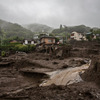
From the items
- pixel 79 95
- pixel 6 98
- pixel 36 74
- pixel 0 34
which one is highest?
pixel 0 34

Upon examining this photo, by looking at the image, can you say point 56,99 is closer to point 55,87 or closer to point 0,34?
point 55,87

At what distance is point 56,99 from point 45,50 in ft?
102

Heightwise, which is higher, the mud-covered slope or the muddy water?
the mud-covered slope

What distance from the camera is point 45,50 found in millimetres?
36812

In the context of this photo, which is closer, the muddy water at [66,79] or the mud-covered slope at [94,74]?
the mud-covered slope at [94,74]

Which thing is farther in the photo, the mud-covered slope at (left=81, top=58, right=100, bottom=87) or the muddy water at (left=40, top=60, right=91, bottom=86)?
the muddy water at (left=40, top=60, right=91, bottom=86)

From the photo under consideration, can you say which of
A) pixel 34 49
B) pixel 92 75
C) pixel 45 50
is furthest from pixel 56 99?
pixel 34 49

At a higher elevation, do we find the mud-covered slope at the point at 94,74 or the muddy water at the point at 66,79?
the mud-covered slope at the point at 94,74

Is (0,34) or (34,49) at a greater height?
(0,34)

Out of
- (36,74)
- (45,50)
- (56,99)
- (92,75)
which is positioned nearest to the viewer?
(56,99)

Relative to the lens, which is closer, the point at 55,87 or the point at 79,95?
the point at 79,95

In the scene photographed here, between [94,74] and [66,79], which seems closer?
[94,74]

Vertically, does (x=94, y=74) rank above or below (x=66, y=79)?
above

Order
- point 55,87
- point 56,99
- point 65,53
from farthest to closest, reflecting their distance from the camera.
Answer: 1. point 65,53
2. point 55,87
3. point 56,99
